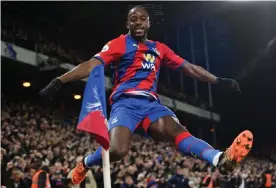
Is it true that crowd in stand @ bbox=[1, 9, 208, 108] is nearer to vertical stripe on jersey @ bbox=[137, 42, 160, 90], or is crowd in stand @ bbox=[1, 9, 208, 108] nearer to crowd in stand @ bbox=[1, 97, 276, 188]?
crowd in stand @ bbox=[1, 97, 276, 188]

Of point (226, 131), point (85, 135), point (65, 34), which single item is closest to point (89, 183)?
point (85, 135)

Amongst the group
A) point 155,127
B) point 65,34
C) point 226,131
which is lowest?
point 226,131

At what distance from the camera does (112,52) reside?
5.18 meters

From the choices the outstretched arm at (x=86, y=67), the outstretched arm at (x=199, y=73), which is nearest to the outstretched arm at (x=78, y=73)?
the outstretched arm at (x=86, y=67)

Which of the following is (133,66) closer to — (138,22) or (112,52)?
(112,52)

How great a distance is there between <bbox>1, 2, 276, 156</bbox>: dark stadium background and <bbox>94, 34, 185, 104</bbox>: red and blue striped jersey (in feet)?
39.0

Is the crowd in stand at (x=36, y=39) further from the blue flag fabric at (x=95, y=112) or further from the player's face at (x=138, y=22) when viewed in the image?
the blue flag fabric at (x=95, y=112)

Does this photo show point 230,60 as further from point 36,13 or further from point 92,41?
point 36,13

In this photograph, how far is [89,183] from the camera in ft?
32.3

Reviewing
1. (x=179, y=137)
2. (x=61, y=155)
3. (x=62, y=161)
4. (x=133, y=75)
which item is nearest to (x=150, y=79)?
(x=133, y=75)

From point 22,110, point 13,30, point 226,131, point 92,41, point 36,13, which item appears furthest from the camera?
point 226,131

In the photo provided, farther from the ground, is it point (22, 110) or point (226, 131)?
point (22, 110)

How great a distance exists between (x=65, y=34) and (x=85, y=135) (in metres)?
6.17

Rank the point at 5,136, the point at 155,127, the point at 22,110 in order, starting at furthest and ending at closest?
the point at 22,110
the point at 5,136
the point at 155,127
